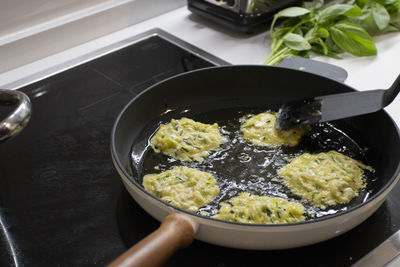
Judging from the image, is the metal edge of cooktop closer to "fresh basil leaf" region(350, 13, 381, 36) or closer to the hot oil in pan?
the hot oil in pan

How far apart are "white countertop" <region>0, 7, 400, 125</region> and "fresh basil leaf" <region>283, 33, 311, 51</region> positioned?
0.08 metres

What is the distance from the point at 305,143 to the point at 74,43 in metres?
0.78

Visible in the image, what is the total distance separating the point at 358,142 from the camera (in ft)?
3.28

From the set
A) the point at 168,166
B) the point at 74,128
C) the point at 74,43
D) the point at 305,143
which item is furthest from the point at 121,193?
the point at 74,43

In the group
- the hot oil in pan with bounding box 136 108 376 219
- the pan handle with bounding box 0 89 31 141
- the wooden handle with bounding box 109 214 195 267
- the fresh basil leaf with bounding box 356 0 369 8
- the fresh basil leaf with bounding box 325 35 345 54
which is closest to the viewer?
the wooden handle with bounding box 109 214 195 267

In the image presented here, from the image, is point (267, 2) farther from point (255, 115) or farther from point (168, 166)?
point (168, 166)

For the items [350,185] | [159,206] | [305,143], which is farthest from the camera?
[305,143]

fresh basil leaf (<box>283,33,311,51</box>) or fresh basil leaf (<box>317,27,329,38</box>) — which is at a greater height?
fresh basil leaf (<box>317,27,329,38</box>)

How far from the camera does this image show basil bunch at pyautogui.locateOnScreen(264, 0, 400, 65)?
4.26ft

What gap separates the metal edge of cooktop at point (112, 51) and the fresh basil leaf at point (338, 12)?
0.32 metres

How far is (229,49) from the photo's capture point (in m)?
1.38

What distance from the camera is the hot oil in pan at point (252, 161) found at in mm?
860

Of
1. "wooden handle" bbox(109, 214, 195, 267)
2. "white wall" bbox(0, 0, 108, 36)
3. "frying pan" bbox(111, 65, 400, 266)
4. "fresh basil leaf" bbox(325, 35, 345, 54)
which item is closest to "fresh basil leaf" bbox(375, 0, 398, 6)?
"fresh basil leaf" bbox(325, 35, 345, 54)

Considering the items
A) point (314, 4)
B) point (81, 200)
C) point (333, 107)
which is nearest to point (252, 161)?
point (333, 107)
